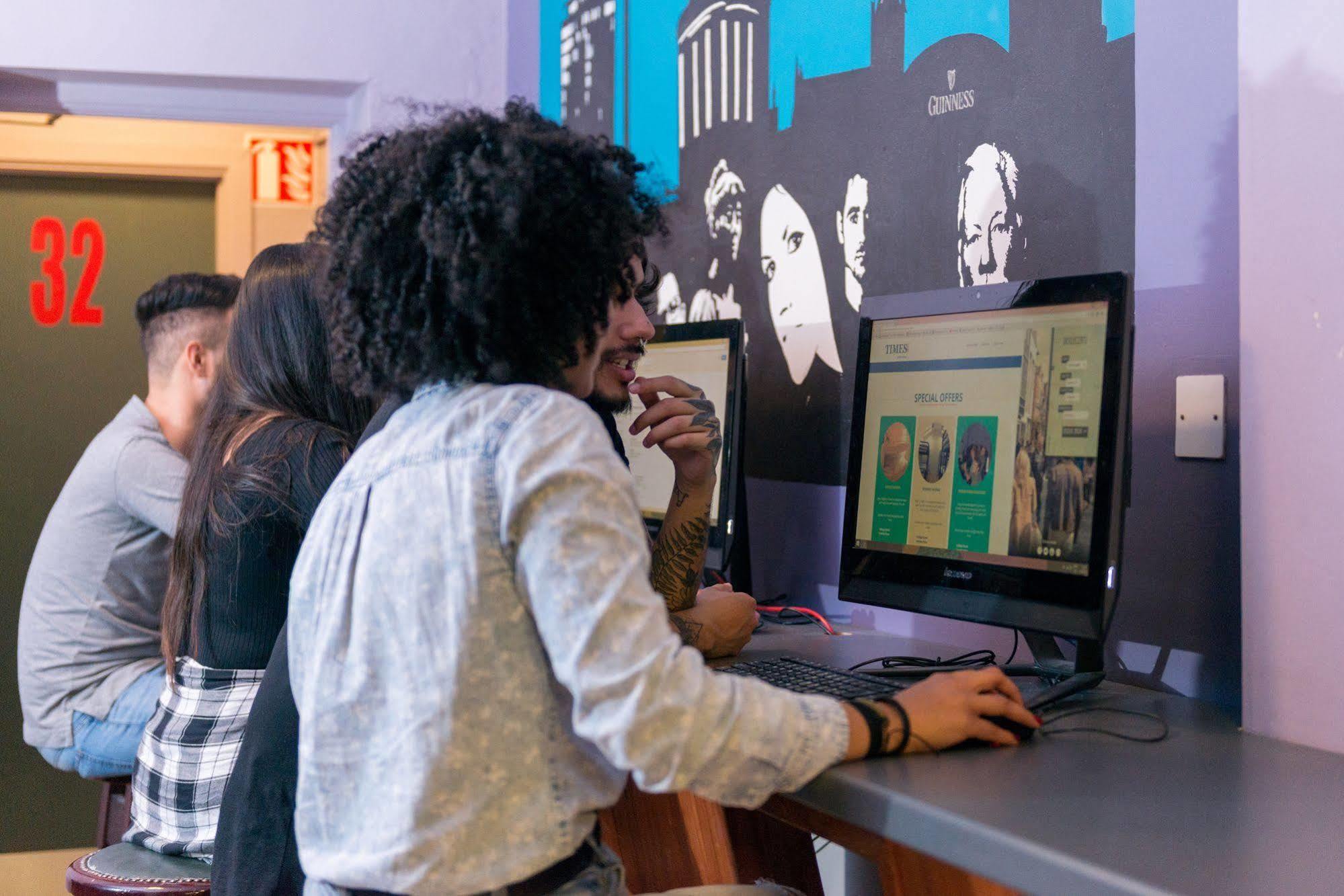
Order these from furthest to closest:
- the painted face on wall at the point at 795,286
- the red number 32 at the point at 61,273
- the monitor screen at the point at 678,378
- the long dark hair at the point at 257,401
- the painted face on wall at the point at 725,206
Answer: the red number 32 at the point at 61,273, the painted face on wall at the point at 725,206, the painted face on wall at the point at 795,286, the monitor screen at the point at 678,378, the long dark hair at the point at 257,401

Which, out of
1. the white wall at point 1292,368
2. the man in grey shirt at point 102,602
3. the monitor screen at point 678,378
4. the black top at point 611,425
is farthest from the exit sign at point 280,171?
the white wall at point 1292,368

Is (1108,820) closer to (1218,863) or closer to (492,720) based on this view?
(1218,863)

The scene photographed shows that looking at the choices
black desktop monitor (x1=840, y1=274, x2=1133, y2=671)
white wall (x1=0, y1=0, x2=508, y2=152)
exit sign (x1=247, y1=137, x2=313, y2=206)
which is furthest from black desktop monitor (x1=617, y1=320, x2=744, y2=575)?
exit sign (x1=247, y1=137, x2=313, y2=206)

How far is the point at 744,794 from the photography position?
101 centimetres

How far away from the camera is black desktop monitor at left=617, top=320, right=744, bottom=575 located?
202cm

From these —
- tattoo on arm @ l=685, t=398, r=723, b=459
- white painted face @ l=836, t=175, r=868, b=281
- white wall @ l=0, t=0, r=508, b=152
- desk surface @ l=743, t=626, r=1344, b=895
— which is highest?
white wall @ l=0, t=0, r=508, b=152

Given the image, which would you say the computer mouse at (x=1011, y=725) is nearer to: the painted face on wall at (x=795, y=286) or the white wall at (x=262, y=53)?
the painted face on wall at (x=795, y=286)

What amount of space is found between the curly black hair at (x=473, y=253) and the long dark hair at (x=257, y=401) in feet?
2.03

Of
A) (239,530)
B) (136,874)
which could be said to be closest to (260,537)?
(239,530)

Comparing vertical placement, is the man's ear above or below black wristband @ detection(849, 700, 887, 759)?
above

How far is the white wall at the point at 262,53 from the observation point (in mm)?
2969

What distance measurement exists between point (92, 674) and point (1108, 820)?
1.92 m

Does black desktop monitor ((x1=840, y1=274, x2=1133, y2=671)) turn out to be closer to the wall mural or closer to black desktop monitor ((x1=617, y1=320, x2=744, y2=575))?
the wall mural

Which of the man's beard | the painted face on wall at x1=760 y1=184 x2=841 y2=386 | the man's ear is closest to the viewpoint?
the man's beard
